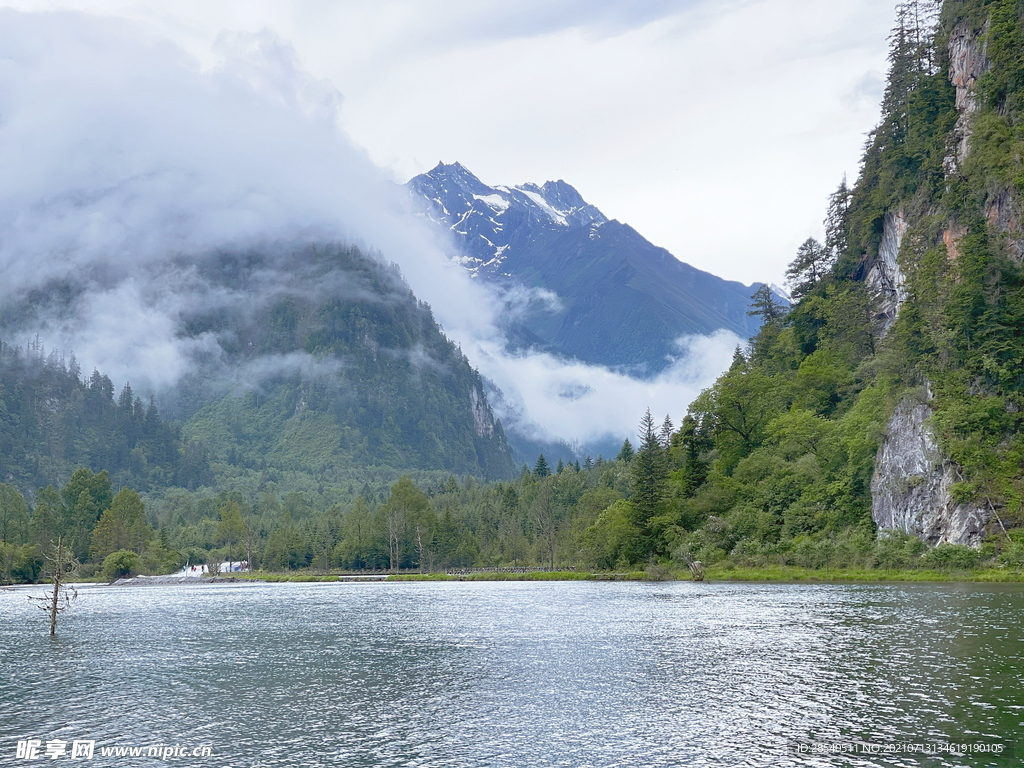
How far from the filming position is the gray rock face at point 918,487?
10619 centimetres

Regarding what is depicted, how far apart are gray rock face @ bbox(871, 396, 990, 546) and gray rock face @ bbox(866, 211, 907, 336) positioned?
102 ft

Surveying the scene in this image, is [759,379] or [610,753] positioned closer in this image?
[610,753]

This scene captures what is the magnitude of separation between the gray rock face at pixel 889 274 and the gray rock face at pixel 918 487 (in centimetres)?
3111

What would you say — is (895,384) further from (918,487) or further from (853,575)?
(853,575)

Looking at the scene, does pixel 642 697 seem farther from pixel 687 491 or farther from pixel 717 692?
pixel 687 491

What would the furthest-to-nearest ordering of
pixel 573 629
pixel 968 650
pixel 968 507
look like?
1. pixel 968 507
2. pixel 573 629
3. pixel 968 650

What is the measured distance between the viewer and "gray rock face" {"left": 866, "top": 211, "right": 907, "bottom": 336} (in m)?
145

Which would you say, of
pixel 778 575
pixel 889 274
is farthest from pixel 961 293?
pixel 778 575

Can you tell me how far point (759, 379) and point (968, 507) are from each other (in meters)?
58.4

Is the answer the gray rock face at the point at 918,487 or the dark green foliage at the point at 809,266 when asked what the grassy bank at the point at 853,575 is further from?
the dark green foliage at the point at 809,266

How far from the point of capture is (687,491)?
154500mm

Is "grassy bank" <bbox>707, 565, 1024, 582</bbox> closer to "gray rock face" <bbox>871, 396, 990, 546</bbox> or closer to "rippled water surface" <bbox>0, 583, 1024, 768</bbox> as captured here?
"gray rock face" <bbox>871, 396, 990, 546</bbox>

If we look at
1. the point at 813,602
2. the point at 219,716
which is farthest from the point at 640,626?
the point at 219,716

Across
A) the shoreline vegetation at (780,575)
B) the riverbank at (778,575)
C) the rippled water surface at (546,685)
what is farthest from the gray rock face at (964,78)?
the rippled water surface at (546,685)
